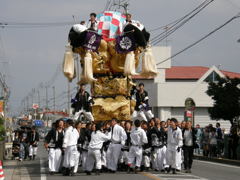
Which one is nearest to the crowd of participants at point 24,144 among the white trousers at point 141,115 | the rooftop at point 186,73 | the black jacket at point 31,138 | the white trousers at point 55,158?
the black jacket at point 31,138

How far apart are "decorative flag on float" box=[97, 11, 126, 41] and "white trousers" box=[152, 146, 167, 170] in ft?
14.6

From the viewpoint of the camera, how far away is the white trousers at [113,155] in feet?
62.9

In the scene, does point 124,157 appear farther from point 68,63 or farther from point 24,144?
point 24,144

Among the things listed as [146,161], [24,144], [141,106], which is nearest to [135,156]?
[146,161]

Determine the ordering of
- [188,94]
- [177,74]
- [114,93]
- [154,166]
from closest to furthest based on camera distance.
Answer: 1. [154,166]
2. [114,93]
3. [188,94]
4. [177,74]

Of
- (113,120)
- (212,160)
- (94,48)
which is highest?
(94,48)

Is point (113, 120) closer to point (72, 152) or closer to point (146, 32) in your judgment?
point (72, 152)

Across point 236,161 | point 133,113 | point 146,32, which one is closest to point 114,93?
point 133,113

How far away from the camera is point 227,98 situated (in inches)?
1363

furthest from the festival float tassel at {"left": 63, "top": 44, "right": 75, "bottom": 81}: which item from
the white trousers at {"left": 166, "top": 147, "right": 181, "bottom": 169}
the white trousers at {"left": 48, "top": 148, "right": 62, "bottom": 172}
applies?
the white trousers at {"left": 166, "top": 147, "right": 181, "bottom": 169}

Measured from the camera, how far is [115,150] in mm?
19250

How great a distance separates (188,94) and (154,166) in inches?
1500

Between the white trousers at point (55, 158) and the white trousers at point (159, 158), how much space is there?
10.1 ft

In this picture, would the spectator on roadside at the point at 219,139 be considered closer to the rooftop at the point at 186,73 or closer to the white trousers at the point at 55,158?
the white trousers at the point at 55,158
